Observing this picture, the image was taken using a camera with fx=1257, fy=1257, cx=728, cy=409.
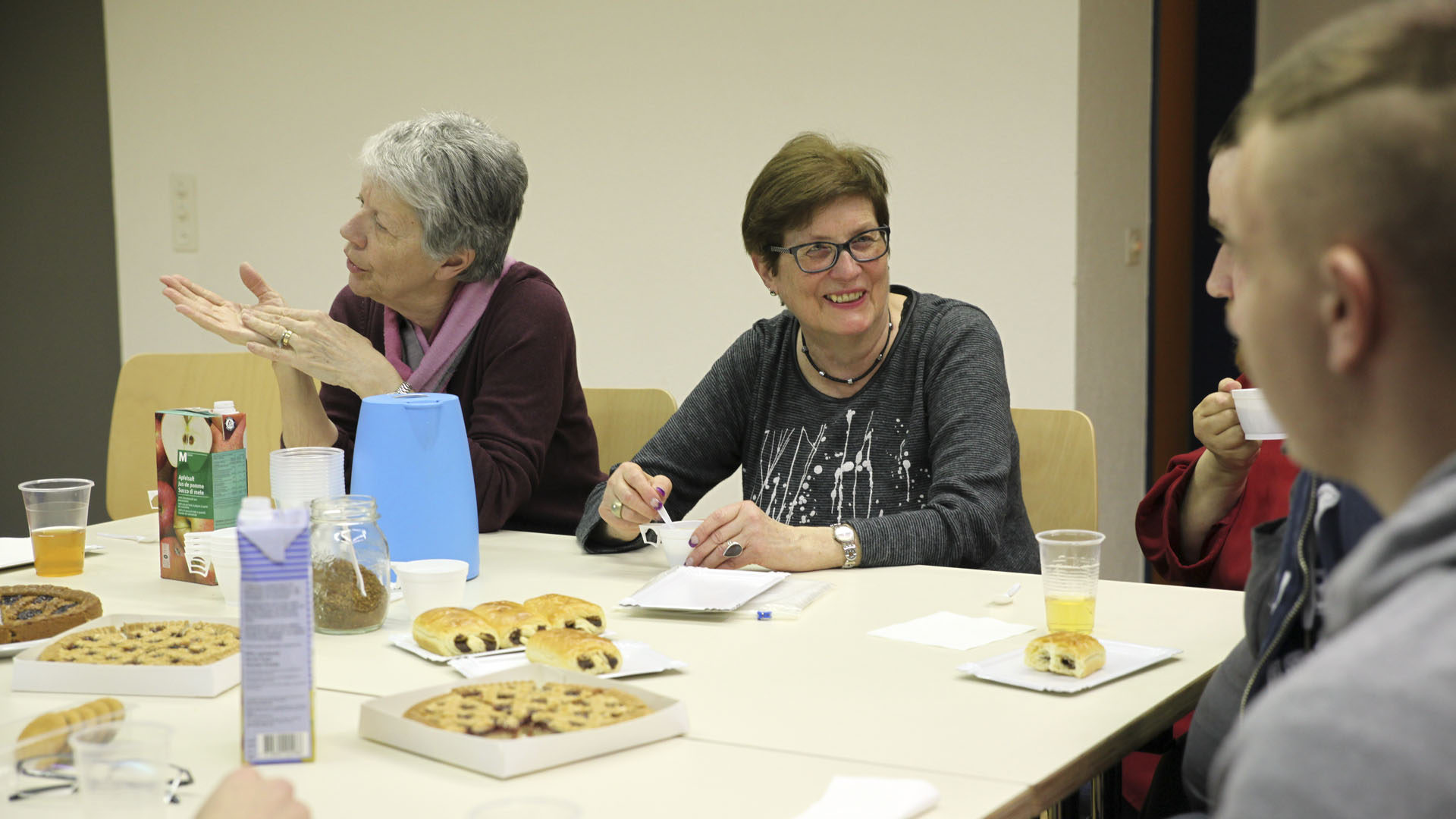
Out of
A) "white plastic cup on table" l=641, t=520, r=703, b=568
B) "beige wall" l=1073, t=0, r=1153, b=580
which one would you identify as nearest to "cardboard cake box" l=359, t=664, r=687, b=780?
"white plastic cup on table" l=641, t=520, r=703, b=568

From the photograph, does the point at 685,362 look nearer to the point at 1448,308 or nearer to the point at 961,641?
the point at 961,641

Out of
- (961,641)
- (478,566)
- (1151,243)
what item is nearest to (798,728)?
(961,641)

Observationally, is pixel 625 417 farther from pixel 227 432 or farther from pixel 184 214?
pixel 184 214

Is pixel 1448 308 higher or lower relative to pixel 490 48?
lower

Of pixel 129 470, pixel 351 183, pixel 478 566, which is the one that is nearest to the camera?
pixel 478 566

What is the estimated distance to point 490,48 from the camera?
3588mm

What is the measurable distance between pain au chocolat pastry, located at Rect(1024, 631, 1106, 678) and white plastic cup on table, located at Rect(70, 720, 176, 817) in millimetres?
779

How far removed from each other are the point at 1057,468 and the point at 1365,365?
1.69 meters

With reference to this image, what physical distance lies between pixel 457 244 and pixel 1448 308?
193 centimetres

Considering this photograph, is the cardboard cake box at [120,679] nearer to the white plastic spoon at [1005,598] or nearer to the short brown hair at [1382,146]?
the white plastic spoon at [1005,598]

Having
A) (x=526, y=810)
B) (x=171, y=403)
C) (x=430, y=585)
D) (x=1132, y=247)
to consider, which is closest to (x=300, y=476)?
(x=430, y=585)

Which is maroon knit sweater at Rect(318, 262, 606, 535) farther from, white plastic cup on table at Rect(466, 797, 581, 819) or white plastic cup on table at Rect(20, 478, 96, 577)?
white plastic cup on table at Rect(466, 797, 581, 819)

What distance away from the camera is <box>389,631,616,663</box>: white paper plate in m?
1.30

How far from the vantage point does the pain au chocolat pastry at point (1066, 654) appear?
121 centimetres
